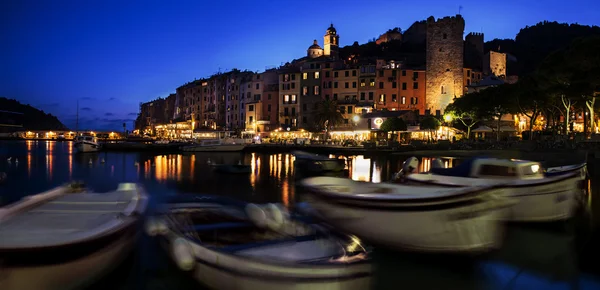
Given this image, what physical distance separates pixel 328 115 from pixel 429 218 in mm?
63626

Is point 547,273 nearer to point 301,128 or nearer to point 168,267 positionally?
point 168,267

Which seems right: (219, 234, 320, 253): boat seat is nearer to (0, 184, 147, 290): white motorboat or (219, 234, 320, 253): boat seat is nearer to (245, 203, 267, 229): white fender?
(245, 203, 267, 229): white fender

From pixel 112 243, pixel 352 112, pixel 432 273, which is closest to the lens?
pixel 112 243

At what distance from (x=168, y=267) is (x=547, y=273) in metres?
8.64

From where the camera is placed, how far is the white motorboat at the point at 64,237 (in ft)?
22.0

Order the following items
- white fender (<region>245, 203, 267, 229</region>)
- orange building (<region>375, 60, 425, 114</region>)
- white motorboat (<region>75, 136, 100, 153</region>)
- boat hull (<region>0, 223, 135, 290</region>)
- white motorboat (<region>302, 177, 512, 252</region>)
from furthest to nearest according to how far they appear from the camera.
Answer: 1. orange building (<region>375, 60, 425, 114</region>)
2. white motorboat (<region>75, 136, 100, 153</region>)
3. white motorboat (<region>302, 177, 512, 252</region>)
4. white fender (<region>245, 203, 267, 229</region>)
5. boat hull (<region>0, 223, 135, 290</region>)

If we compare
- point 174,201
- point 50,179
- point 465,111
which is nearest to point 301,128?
point 465,111

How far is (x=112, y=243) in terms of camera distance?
8.17 m

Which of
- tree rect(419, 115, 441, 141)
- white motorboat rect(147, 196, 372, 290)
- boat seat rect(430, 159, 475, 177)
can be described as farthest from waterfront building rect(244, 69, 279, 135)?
white motorboat rect(147, 196, 372, 290)

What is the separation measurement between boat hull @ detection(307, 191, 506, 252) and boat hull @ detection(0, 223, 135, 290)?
533 cm

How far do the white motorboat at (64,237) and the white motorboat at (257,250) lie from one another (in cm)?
94

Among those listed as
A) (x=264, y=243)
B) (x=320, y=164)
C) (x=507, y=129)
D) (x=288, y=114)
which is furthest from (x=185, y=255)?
(x=288, y=114)

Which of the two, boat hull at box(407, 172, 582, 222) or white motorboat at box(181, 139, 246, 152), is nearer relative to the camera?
boat hull at box(407, 172, 582, 222)

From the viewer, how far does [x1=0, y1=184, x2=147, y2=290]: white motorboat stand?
6.71m
